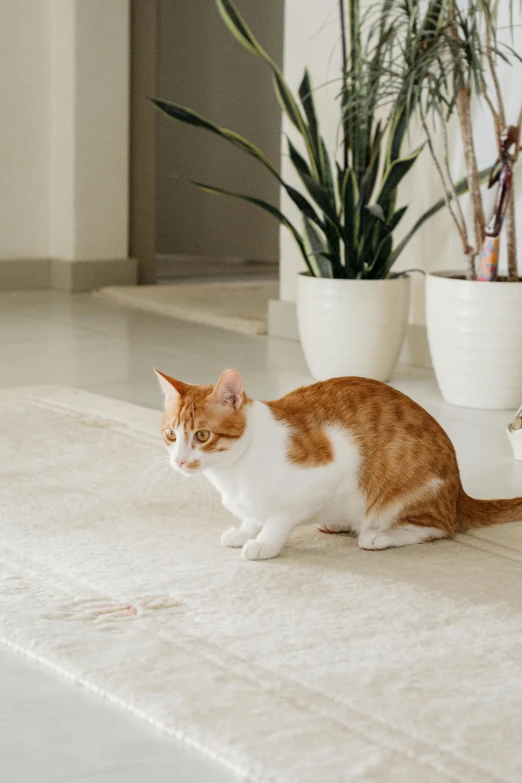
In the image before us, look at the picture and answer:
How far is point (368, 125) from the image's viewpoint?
349 cm

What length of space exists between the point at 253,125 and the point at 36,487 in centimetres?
525

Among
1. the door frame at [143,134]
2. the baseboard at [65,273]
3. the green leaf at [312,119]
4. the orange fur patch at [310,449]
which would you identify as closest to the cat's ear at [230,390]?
the orange fur patch at [310,449]

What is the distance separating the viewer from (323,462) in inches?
75.9

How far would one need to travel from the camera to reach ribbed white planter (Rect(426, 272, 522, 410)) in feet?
10.3

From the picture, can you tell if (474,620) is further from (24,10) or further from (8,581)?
(24,10)

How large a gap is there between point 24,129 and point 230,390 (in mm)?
4272

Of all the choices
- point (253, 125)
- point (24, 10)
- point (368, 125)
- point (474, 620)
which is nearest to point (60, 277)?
point (24, 10)

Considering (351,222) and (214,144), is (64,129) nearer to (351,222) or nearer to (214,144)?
(214,144)

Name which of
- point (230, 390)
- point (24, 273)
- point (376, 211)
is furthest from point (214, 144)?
point (230, 390)

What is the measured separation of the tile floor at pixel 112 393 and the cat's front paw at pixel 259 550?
497 millimetres

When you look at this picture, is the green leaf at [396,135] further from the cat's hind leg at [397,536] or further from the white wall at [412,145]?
the cat's hind leg at [397,536]

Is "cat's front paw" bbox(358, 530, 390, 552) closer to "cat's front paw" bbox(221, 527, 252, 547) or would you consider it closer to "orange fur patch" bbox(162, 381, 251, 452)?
"cat's front paw" bbox(221, 527, 252, 547)

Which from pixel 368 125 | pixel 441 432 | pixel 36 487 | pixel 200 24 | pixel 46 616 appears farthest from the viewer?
pixel 200 24

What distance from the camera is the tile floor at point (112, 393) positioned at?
1.24 m
